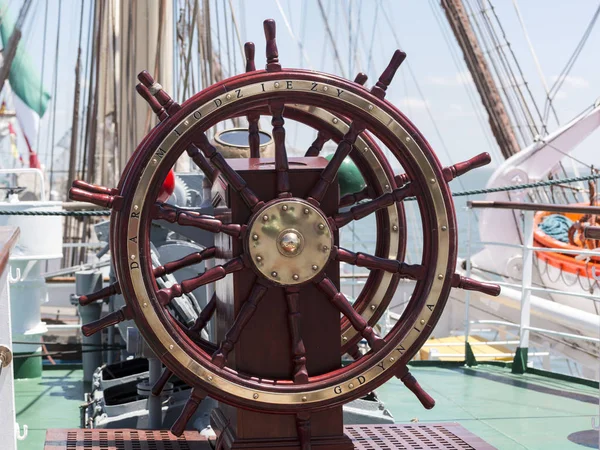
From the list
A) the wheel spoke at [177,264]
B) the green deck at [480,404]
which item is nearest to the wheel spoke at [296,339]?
the wheel spoke at [177,264]

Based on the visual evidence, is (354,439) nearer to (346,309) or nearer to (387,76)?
(346,309)

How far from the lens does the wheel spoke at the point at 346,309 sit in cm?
202

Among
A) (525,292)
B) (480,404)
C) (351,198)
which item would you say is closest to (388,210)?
(351,198)

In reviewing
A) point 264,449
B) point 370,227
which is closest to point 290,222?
point 264,449

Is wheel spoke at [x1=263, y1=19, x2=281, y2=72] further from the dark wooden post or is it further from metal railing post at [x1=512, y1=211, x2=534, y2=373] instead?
metal railing post at [x1=512, y1=211, x2=534, y2=373]

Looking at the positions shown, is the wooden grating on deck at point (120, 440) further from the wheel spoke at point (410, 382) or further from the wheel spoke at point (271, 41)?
the wheel spoke at point (271, 41)

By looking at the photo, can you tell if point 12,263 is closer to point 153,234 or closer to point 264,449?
point 153,234

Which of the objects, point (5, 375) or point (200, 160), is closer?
point (5, 375)

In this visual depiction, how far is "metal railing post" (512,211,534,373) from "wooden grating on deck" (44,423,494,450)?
1.42 metres

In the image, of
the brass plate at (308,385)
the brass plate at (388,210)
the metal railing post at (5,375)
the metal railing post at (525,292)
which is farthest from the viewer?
the metal railing post at (525,292)

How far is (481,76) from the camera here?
469 inches

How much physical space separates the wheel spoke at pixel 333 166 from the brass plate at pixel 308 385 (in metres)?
0.06

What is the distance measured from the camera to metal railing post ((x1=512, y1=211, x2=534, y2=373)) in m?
3.77

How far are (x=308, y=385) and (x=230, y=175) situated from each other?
504 millimetres
